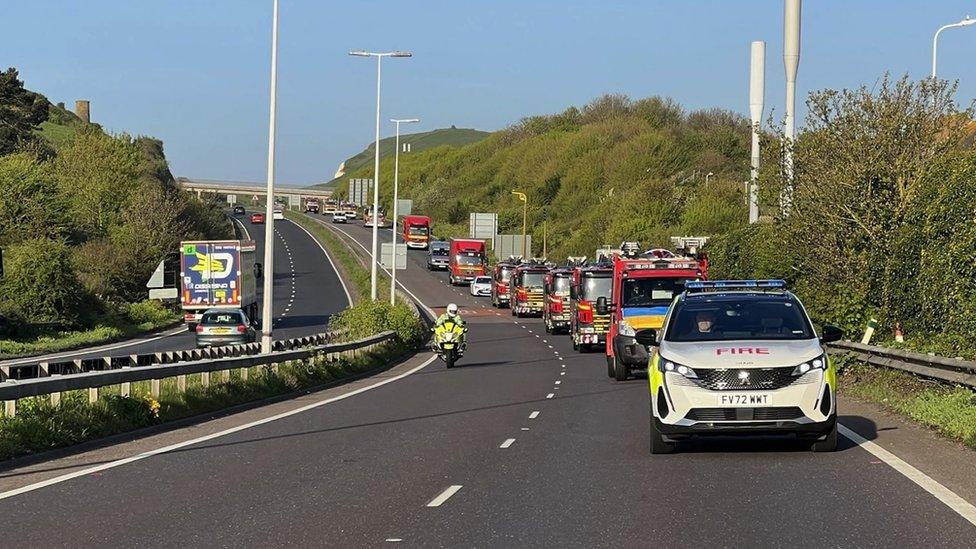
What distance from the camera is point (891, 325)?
28375mm

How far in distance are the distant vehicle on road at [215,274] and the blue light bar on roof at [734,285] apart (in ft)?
145

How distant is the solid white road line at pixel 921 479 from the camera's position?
430 inches

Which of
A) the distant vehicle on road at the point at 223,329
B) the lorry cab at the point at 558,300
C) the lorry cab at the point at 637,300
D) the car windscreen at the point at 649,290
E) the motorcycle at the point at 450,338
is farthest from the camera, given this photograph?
the lorry cab at the point at 558,300

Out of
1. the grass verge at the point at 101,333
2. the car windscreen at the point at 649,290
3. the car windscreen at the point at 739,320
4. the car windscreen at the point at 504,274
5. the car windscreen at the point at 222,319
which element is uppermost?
the car windscreen at the point at 739,320

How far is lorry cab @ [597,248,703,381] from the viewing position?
30062mm

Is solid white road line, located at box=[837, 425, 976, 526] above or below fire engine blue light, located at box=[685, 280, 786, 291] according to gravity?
below

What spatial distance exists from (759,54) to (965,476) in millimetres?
35370

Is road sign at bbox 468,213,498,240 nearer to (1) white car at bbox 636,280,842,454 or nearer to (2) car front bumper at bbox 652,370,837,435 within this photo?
(1) white car at bbox 636,280,842,454

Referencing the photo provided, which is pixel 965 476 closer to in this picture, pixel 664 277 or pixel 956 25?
pixel 664 277

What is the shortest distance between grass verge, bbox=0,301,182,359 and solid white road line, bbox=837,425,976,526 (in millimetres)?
39143

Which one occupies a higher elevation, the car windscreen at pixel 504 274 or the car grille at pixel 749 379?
the car grille at pixel 749 379

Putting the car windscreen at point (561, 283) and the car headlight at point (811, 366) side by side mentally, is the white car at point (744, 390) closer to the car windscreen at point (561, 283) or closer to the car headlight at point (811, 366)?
the car headlight at point (811, 366)

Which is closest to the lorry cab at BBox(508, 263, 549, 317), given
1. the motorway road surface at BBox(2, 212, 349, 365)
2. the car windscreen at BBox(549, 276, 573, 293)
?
the motorway road surface at BBox(2, 212, 349, 365)

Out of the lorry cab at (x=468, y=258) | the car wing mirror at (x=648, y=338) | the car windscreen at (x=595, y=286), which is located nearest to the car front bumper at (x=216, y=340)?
the car windscreen at (x=595, y=286)
